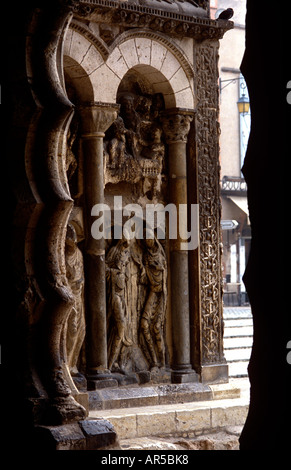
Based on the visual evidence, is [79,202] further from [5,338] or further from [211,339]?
[5,338]

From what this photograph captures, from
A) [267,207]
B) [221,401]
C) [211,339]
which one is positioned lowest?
[221,401]

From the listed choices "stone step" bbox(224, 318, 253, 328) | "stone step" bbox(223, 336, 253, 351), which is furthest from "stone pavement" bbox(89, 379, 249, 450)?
"stone step" bbox(224, 318, 253, 328)

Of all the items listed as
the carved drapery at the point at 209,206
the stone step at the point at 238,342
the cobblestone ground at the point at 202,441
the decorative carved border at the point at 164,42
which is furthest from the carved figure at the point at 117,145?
the stone step at the point at 238,342

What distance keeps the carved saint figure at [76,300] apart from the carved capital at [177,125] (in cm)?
172

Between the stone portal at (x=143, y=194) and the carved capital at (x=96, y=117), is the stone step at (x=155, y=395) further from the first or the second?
the carved capital at (x=96, y=117)

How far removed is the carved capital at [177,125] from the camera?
9367mm

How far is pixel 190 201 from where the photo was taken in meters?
9.54

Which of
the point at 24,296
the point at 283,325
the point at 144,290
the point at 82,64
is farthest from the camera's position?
the point at 144,290

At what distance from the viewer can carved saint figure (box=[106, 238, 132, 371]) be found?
29.2 feet

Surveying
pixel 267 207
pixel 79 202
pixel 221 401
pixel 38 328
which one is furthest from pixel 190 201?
pixel 267 207

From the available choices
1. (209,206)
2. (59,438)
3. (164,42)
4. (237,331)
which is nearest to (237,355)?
(237,331)

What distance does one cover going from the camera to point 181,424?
27.5 feet

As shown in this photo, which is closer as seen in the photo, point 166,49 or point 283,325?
point 283,325

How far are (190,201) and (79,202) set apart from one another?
53.7 inches
